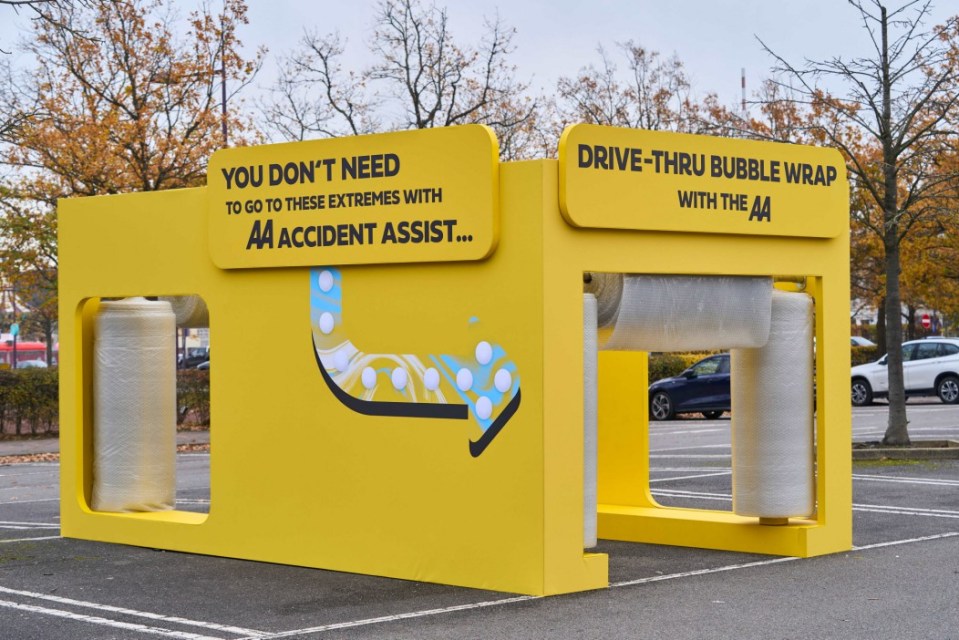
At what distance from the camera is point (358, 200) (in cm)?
951

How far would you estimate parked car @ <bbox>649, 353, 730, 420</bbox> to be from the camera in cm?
2744

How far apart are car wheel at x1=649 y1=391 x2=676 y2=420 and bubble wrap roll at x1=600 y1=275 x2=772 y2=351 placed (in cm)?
1814

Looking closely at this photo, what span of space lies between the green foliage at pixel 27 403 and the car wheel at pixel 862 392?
16470 mm


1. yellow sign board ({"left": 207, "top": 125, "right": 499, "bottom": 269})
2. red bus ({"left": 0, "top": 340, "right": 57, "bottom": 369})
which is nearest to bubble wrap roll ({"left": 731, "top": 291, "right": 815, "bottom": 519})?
yellow sign board ({"left": 207, "top": 125, "right": 499, "bottom": 269})

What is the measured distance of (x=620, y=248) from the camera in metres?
9.09

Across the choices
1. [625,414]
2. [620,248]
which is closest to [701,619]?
[620,248]

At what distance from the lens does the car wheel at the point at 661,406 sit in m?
28.0

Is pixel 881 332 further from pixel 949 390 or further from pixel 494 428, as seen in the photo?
pixel 494 428

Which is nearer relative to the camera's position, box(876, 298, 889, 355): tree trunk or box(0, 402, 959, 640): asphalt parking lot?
box(0, 402, 959, 640): asphalt parking lot

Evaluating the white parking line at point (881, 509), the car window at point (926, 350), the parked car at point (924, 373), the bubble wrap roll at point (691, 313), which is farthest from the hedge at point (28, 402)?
the car window at point (926, 350)

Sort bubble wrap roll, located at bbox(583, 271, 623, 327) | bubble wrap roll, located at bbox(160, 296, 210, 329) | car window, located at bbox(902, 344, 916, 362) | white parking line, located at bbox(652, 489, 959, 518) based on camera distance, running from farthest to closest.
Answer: car window, located at bbox(902, 344, 916, 362)
white parking line, located at bbox(652, 489, 959, 518)
bubble wrap roll, located at bbox(160, 296, 210, 329)
bubble wrap roll, located at bbox(583, 271, 623, 327)

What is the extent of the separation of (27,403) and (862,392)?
17.1 meters

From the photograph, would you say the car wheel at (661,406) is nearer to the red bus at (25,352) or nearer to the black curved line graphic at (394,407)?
the black curved line graphic at (394,407)

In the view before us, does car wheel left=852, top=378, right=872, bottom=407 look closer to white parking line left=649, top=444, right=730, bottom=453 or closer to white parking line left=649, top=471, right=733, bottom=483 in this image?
white parking line left=649, top=444, right=730, bottom=453
